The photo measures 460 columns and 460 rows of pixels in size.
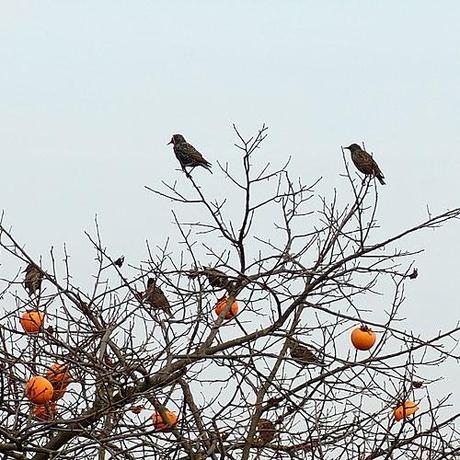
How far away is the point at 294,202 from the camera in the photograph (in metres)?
5.32

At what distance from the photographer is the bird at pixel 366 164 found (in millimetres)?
5566

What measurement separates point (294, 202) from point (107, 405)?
187cm

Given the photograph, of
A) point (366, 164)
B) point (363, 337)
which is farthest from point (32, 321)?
point (366, 164)

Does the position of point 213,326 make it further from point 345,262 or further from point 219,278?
point 345,262

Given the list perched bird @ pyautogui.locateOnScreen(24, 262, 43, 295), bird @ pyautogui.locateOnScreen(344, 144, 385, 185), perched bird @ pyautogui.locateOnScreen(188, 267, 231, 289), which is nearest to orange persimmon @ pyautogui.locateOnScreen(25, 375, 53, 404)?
perched bird @ pyautogui.locateOnScreen(24, 262, 43, 295)

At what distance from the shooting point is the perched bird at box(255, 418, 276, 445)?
476cm

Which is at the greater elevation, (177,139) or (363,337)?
(177,139)

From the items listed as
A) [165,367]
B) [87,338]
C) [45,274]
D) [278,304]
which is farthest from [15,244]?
[278,304]

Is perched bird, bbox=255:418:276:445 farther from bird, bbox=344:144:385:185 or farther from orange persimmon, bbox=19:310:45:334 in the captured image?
bird, bbox=344:144:385:185

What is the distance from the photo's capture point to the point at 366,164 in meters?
5.59

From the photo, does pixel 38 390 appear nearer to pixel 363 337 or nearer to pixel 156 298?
pixel 156 298

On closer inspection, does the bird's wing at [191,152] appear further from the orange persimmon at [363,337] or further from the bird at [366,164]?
the orange persimmon at [363,337]

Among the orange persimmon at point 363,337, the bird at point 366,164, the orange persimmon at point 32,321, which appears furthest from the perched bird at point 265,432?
the bird at point 366,164

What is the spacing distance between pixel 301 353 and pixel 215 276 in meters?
0.57
